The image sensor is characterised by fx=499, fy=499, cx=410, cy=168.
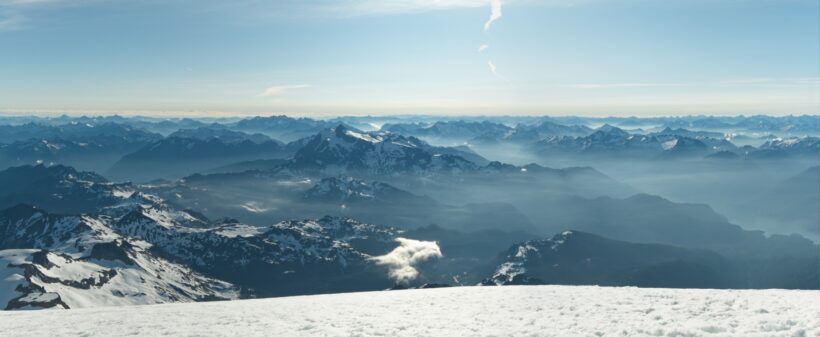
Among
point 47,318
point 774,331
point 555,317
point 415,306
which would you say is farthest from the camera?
point 47,318

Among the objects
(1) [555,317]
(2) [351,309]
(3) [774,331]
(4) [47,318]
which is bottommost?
(4) [47,318]

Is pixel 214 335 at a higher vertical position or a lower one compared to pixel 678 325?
lower

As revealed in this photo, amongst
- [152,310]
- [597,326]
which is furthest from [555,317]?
[152,310]

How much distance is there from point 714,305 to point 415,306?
651 inches

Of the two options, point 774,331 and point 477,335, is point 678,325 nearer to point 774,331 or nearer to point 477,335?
point 774,331

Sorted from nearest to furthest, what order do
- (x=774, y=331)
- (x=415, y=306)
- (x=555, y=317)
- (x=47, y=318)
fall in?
(x=774, y=331) < (x=555, y=317) < (x=415, y=306) < (x=47, y=318)

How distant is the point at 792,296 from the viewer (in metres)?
27.8

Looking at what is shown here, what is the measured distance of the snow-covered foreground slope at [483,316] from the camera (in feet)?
75.8

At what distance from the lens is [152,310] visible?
36.0 metres

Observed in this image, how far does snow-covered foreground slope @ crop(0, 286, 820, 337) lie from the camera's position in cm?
2311

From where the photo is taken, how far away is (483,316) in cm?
2764

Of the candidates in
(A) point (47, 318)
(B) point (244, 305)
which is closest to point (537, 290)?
(B) point (244, 305)

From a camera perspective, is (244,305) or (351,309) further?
(244,305)

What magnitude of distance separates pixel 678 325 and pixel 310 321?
62.2 ft
